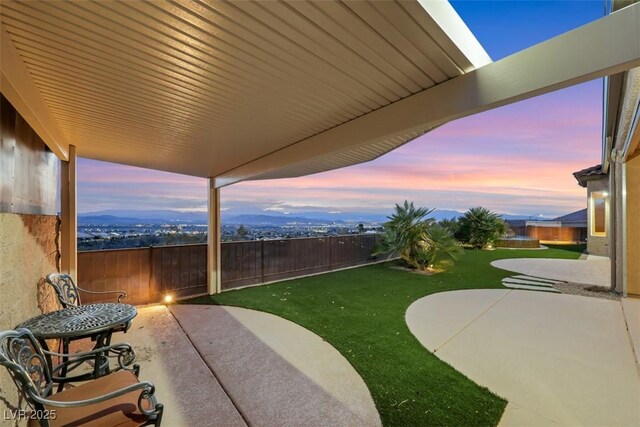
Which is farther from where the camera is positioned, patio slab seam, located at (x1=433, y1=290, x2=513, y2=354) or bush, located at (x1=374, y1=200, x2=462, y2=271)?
bush, located at (x1=374, y1=200, x2=462, y2=271)

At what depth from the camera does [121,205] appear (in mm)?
9969


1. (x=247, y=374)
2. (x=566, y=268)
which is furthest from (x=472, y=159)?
(x=247, y=374)

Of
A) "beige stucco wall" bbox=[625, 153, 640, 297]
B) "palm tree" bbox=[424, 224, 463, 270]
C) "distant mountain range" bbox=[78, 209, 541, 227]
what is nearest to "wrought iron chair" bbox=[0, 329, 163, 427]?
"distant mountain range" bbox=[78, 209, 541, 227]

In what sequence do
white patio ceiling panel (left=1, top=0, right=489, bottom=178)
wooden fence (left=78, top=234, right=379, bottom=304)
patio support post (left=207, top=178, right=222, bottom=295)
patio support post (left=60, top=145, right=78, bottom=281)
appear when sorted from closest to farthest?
white patio ceiling panel (left=1, top=0, right=489, bottom=178) → patio support post (left=60, top=145, right=78, bottom=281) → wooden fence (left=78, top=234, right=379, bottom=304) → patio support post (left=207, top=178, right=222, bottom=295)

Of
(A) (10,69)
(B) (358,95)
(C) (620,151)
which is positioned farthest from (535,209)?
(A) (10,69)

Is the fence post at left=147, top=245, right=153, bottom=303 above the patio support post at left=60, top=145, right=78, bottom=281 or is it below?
below

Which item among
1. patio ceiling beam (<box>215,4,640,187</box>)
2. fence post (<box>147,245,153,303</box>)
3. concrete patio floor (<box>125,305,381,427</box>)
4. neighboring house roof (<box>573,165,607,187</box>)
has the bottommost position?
concrete patio floor (<box>125,305,381,427</box>)

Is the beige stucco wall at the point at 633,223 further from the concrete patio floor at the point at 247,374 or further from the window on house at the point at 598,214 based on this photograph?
the window on house at the point at 598,214

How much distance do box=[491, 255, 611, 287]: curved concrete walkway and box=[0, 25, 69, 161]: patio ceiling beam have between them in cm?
986

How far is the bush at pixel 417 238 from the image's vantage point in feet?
26.7

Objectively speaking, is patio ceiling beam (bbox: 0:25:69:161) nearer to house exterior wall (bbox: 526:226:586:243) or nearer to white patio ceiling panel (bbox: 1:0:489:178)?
white patio ceiling panel (bbox: 1:0:489:178)

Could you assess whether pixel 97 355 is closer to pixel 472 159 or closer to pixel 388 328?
pixel 388 328

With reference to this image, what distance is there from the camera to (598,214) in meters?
11.2

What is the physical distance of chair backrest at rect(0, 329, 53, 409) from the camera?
137 centimetres
